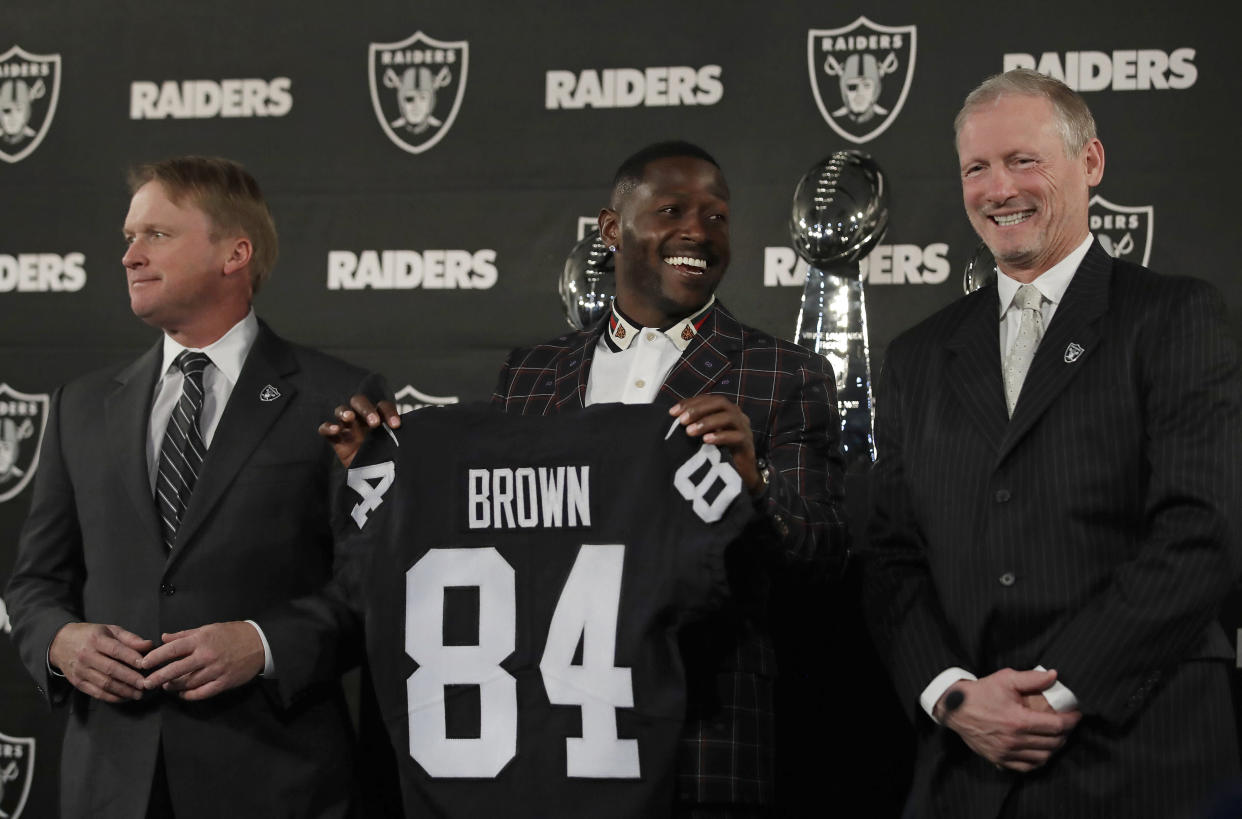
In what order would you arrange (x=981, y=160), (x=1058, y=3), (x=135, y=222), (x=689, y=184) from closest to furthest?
1. (x=981, y=160)
2. (x=689, y=184)
3. (x=135, y=222)
4. (x=1058, y=3)

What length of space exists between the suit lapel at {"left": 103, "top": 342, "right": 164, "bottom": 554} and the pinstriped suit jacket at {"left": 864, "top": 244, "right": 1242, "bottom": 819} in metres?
1.14

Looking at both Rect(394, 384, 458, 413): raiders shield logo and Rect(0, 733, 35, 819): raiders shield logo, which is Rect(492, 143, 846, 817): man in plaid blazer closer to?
Rect(394, 384, 458, 413): raiders shield logo

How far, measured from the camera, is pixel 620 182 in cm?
221

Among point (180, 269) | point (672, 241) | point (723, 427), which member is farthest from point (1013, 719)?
point (180, 269)

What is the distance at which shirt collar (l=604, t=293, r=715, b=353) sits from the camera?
2.08 metres

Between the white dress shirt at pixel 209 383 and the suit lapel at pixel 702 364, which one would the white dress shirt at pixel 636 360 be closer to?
the suit lapel at pixel 702 364

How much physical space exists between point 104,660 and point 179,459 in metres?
0.34

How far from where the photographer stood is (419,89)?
11.7 feet

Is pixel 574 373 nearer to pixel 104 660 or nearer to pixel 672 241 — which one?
pixel 672 241

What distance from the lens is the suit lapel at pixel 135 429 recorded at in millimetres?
2166

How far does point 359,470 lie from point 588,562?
1.16 feet

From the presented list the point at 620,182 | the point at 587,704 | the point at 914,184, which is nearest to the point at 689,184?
the point at 620,182

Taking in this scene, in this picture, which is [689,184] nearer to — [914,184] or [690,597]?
[690,597]

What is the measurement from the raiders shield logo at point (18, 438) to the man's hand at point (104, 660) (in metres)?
1.68
